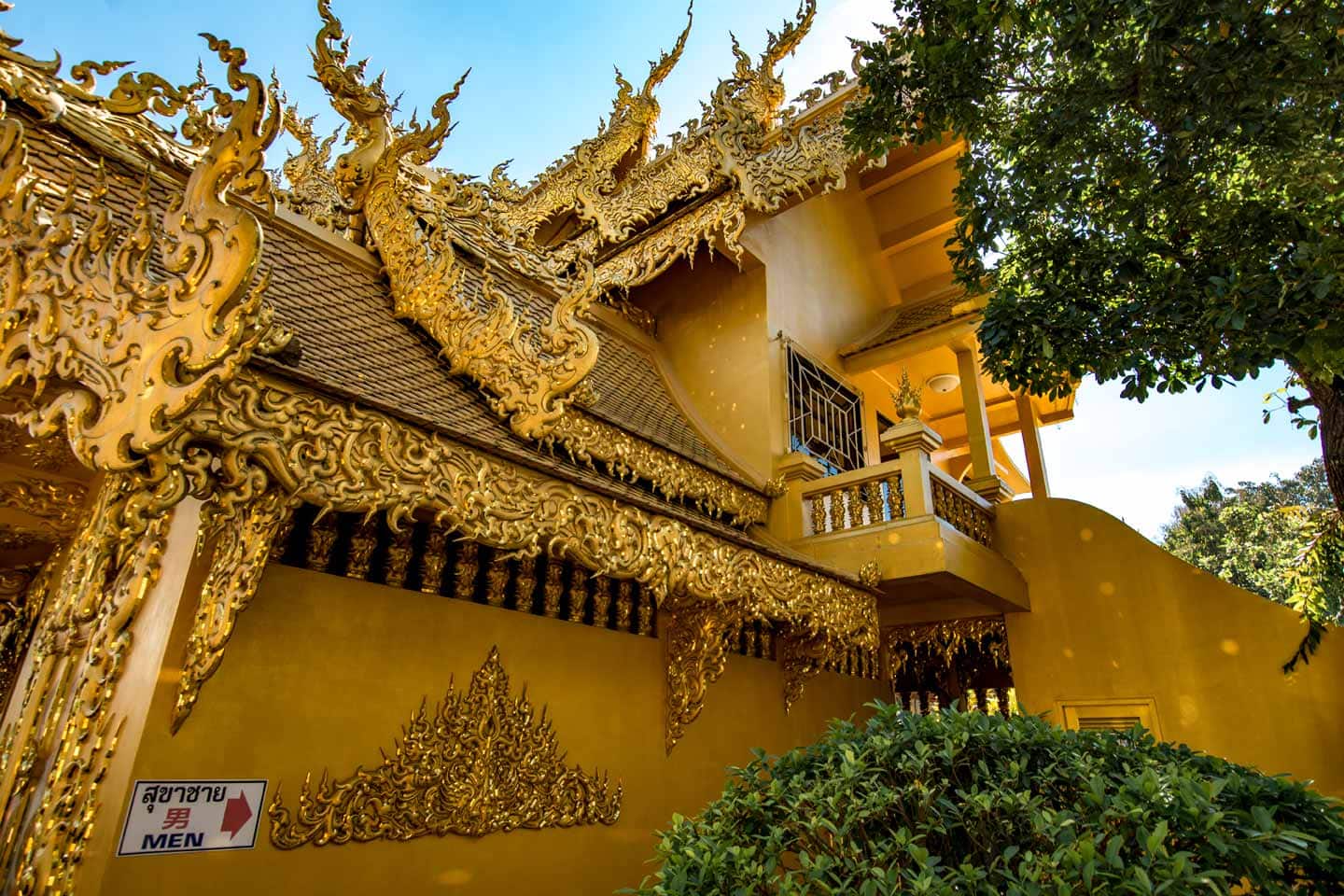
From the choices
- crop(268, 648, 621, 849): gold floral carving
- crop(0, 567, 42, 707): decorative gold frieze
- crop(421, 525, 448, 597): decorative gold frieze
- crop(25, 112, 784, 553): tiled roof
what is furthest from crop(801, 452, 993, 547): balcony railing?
crop(0, 567, 42, 707): decorative gold frieze

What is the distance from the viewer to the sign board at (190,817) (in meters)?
2.43

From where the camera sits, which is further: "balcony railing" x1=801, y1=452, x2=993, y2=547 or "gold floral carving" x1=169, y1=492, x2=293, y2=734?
"balcony railing" x1=801, y1=452, x2=993, y2=547

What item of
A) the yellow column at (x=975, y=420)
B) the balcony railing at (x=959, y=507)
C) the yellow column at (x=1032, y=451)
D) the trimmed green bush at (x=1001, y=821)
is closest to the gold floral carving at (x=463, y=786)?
the trimmed green bush at (x=1001, y=821)

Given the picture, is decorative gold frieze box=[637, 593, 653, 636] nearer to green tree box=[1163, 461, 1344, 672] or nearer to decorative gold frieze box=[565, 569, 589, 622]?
decorative gold frieze box=[565, 569, 589, 622]

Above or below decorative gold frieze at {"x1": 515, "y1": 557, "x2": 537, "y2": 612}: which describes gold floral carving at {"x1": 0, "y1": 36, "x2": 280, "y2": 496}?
above

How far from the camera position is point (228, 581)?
2537mm

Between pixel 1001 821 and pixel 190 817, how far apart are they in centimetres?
264

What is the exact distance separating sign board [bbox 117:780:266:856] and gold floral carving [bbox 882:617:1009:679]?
537cm

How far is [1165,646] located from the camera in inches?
220

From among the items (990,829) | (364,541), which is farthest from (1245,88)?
(364,541)

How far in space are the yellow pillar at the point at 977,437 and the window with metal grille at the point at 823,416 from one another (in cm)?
105

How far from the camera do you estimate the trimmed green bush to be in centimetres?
143

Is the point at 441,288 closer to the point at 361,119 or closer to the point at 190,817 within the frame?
the point at 361,119

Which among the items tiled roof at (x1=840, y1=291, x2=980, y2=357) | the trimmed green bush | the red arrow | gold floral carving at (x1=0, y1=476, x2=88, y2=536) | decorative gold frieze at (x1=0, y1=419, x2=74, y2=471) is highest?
tiled roof at (x1=840, y1=291, x2=980, y2=357)
